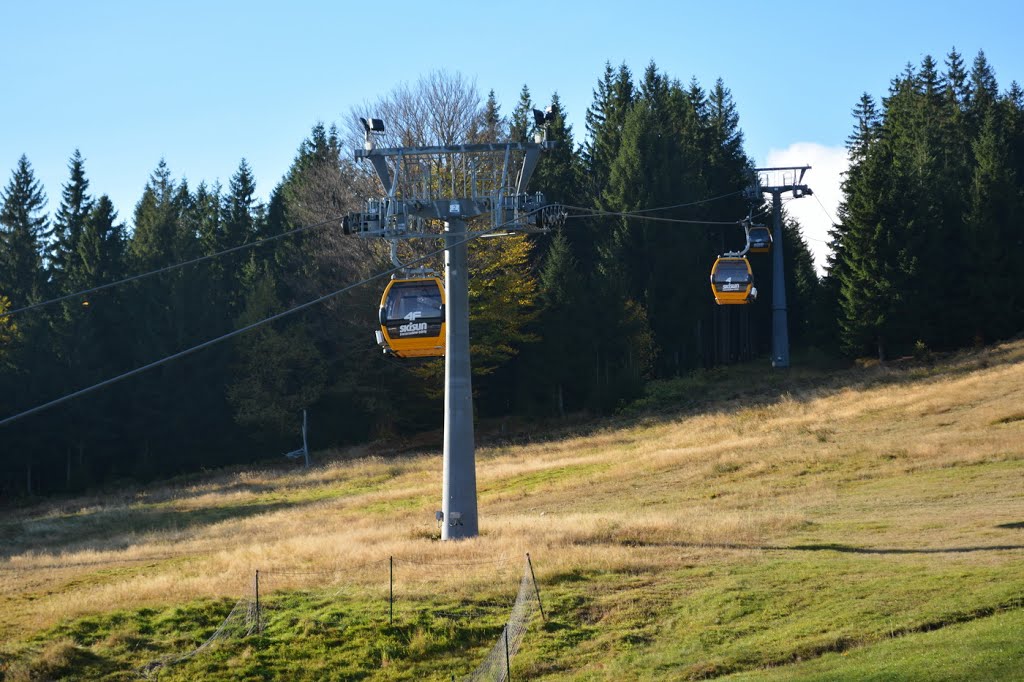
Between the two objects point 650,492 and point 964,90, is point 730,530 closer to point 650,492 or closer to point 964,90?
point 650,492

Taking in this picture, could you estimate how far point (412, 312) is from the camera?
26.4 metres

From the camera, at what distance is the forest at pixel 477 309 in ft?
210

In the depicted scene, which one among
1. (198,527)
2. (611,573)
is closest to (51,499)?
(198,527)

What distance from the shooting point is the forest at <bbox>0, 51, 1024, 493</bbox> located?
64.1m

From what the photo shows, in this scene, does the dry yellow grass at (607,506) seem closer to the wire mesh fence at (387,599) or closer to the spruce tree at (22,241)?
the wire mesh fence at (387,599)

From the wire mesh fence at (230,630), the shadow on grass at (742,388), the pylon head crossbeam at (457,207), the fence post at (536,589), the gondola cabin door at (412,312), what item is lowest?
the wire mesh fence at (230,630)

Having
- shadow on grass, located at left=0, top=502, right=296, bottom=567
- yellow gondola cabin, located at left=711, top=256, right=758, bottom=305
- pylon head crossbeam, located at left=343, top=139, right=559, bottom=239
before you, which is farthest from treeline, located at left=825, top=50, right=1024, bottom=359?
pylon head crossbeam, located at left=343, top=139, right=559, bottom=239

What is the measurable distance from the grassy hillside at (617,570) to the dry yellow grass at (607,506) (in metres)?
0.14

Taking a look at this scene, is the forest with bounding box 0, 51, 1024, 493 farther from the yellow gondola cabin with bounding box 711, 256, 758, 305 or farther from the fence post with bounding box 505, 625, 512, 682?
the fence post with bounding box 505, 625, 512, 682

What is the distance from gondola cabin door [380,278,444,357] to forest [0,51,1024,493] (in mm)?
30415

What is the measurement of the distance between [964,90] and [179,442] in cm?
7174

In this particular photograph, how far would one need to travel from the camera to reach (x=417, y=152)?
26.7 m

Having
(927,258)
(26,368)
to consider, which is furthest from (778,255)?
(26,368)

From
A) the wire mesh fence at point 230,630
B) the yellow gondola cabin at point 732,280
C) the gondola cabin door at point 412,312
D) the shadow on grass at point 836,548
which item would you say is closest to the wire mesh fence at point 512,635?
the shadow on grass at point 836,548
